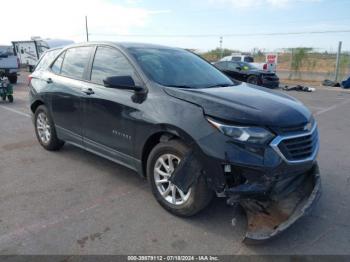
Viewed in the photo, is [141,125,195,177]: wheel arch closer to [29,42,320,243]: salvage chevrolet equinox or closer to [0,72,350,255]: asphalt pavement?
[29,42,320,243]: salvage chevrolet equinox

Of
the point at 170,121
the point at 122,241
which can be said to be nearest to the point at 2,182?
the point at 122,241

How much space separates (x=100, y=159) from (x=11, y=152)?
5.42 ft

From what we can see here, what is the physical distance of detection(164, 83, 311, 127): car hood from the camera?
2.95 meters

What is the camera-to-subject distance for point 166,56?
429 centimetres

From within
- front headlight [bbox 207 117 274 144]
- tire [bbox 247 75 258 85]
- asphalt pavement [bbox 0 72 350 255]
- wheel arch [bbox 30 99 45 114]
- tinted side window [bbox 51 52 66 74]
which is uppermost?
tinted side window [bbox 51 52 66 74]

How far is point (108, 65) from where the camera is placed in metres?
4.20

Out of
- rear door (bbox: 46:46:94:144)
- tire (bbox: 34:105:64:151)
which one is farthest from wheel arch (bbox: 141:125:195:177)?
tire (bbox: 34:105:64:151)

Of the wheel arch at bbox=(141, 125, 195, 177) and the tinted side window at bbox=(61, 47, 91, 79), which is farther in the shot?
the tinted side window at bbox=(61, 47, 91, 79)

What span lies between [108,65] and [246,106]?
1996 mm

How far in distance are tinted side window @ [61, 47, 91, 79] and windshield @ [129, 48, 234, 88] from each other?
89 cm

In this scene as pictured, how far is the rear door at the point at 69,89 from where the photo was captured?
178 inches

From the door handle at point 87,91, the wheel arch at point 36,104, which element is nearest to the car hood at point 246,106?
the door handle at point 87,91

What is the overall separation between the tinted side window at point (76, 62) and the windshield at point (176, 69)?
2.93 feet

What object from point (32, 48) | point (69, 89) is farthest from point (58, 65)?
point (32, 48)
